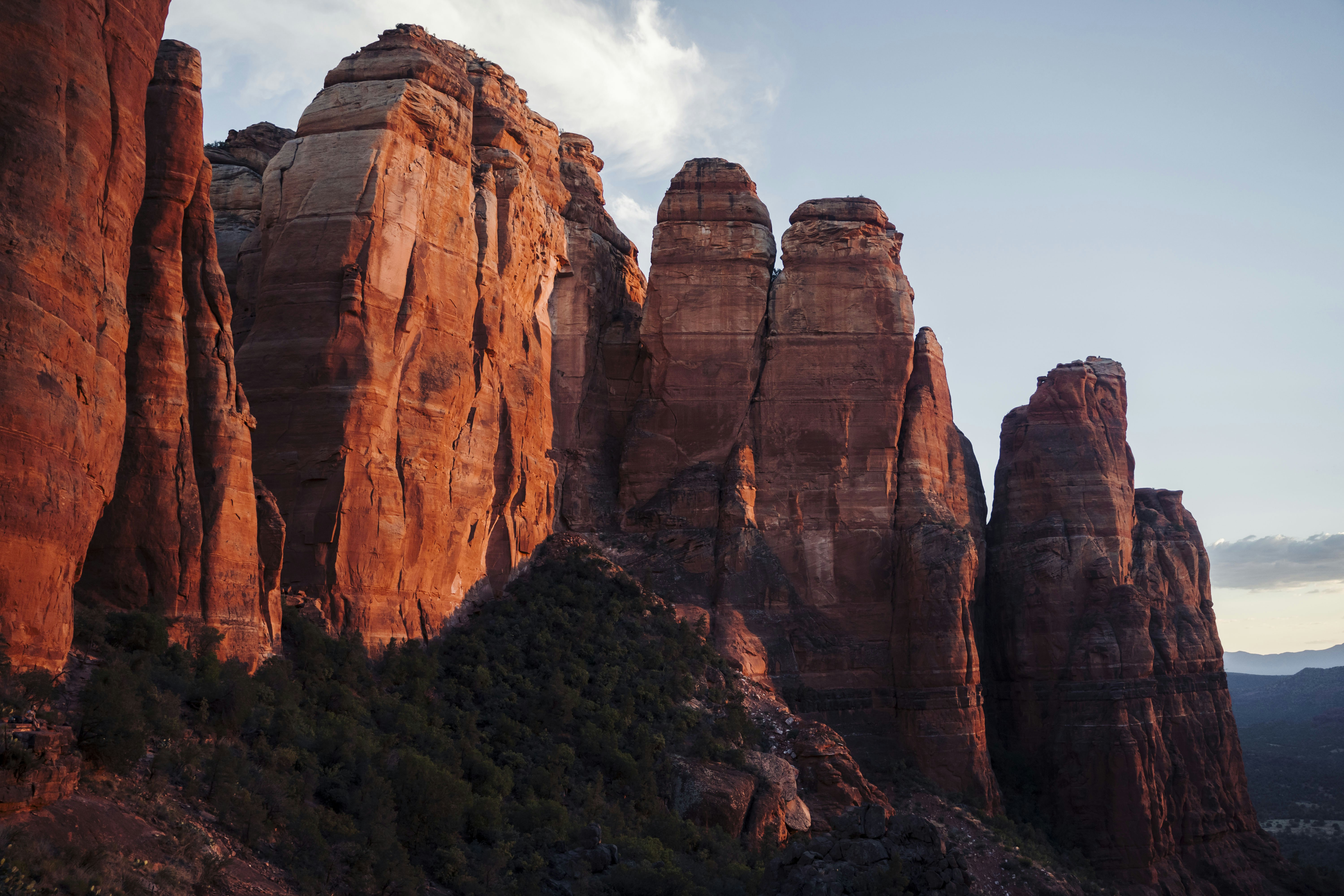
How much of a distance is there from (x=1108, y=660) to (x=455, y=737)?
38.8 metres

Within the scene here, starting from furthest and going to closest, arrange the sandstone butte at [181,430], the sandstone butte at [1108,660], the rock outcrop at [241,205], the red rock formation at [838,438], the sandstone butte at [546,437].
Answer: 1. the sandstone butte at [1108,660]
2. the red rock formation at [838,438]
3. the rock outcrop at [241,205]
4. the sandstone butte at [181,430]
5. the sandstone butte at [546,437]

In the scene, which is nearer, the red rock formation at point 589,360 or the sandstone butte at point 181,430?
the sandstone butte at point 181,430

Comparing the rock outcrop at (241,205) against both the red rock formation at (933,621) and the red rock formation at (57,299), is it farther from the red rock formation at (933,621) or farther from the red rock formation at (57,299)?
the red rock formation at (933,621)

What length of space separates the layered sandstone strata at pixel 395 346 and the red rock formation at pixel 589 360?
26.4 feet

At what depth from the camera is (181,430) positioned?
1004 inches

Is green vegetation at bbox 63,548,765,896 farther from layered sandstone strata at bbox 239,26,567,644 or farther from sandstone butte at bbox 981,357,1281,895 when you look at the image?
sandstone butte at bbox 981,357,1281,895

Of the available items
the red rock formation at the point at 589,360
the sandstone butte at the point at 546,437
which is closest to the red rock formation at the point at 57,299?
the sandstone butte at the point at 546,437

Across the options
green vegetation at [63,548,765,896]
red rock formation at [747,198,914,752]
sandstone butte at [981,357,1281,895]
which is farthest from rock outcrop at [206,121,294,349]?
sandstone butte at [981,357,1281,895]

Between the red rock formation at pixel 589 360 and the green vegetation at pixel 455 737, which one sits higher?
the red rock formation at pixel 589 360

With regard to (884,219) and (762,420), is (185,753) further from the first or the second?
(884,219)

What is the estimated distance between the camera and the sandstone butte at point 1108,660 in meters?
57.3

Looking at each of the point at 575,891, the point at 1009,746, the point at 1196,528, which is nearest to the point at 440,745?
the point at 575,891

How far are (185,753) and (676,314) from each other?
37.0m

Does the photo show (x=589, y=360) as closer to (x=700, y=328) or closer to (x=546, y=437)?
(x=700, y=328)
